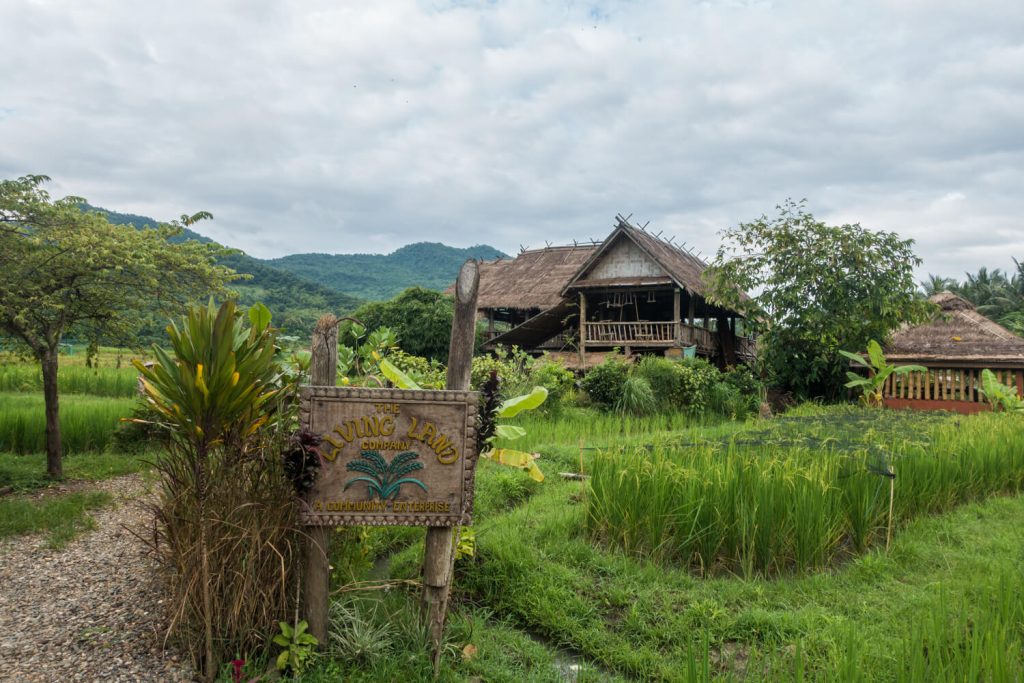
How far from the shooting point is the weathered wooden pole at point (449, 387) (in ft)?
10.5

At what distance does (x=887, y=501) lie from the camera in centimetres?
480

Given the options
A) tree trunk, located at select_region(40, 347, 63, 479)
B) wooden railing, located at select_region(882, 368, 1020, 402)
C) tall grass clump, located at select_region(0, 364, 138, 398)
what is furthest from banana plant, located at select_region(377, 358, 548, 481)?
wooden railing, located at select_region(882, 368, 1020, 402)

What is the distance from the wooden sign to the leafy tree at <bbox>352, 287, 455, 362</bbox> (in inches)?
673

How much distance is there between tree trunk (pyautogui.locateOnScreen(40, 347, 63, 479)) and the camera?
6809 millimetres

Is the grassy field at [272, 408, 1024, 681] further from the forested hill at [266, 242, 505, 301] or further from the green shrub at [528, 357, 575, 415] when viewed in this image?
the forested hill at [266, 242, 505, 301]

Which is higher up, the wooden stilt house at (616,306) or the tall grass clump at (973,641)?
the wooden stilt house at (616,306)

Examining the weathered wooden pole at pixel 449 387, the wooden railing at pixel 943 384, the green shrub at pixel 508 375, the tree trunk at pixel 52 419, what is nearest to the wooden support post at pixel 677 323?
the wooden railing at pixel 943 384

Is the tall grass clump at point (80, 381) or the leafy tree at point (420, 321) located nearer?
the tall grass clump at point (80, 381)

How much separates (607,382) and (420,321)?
31.2ft

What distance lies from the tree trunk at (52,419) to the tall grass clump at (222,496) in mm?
4713

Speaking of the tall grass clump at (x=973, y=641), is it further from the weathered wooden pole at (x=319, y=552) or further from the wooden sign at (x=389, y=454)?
the weathered wooden pole at (x=319, y=552)

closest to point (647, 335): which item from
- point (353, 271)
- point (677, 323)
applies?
point (677, 323)

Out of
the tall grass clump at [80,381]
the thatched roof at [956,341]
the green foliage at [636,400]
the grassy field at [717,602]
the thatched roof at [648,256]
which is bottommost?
the grassy field at [717,602]

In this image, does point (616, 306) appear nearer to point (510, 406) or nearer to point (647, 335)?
point (647, 335)
